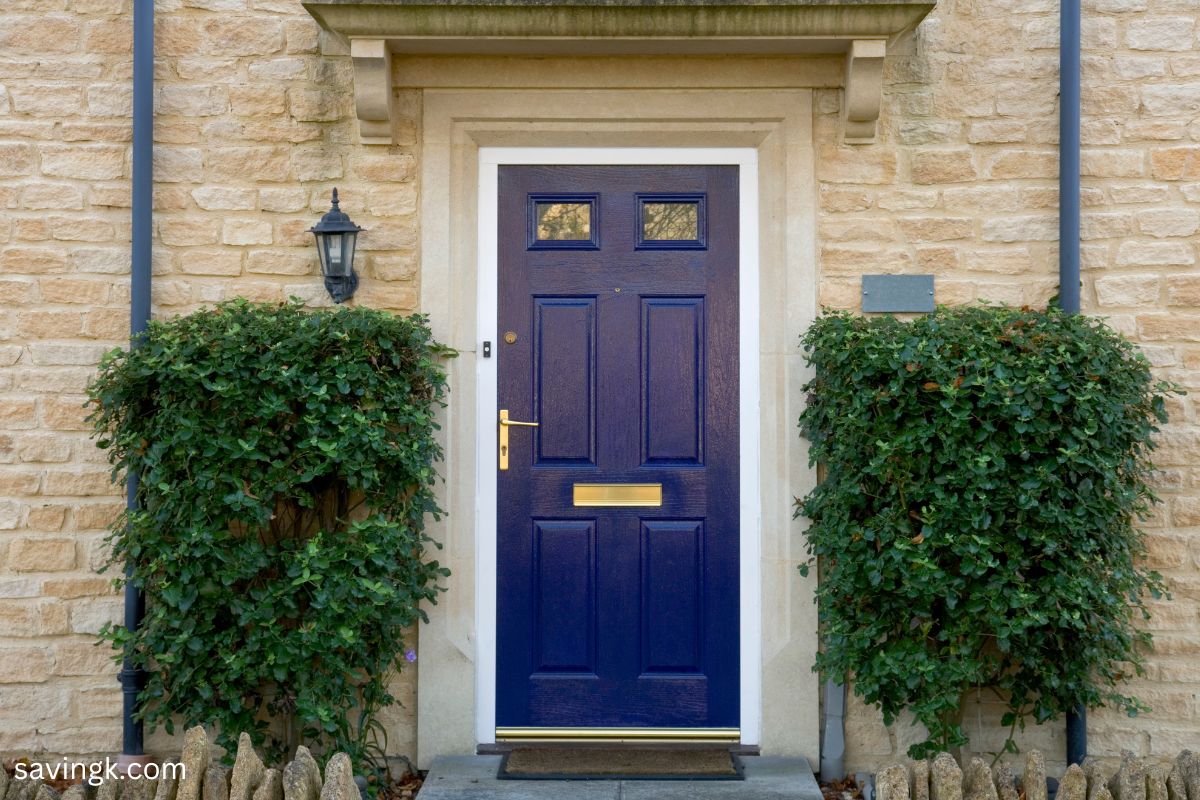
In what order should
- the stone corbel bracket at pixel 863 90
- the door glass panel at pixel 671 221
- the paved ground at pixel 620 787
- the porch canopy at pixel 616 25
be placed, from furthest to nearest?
the door glass panel at pixel 671 221 → the stone corbel bracket at pixel 863 90 → the porch canopy at pixel 616 25 → the paved ground at pixel 620 787

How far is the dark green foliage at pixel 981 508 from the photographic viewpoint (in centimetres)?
416

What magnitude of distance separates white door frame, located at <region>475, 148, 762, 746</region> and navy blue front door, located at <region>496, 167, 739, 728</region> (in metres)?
0.04

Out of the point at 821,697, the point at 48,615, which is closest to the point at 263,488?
the point at 48,615

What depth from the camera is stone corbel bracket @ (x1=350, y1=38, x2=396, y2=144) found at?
4.51 metres

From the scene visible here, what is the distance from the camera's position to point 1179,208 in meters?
4.70

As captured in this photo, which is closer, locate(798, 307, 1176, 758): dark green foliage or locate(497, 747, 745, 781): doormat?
locate(798, 307, 1176, 758): dark green foliage

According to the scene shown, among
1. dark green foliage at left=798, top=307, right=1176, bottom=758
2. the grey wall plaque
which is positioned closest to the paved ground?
dark green foliage at left=798, top=307, right=1176, bottom=758

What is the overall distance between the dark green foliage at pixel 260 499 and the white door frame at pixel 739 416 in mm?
492

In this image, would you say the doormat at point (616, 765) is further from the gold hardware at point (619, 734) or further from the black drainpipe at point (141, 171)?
the black drainpipe at point (141, 171)

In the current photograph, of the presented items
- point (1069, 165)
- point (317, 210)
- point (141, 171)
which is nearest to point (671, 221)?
point (317, 210)

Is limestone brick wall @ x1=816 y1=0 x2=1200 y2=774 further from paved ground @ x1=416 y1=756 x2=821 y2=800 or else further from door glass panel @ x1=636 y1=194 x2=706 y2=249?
door glass panel @ x1=636 y1=194 x2=706 y2=249

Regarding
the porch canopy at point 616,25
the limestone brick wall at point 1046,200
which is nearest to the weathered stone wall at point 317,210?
the limestone brick wall at point 1046,200

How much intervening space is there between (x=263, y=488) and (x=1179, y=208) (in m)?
3.77

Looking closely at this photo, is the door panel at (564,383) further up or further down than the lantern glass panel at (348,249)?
further down
